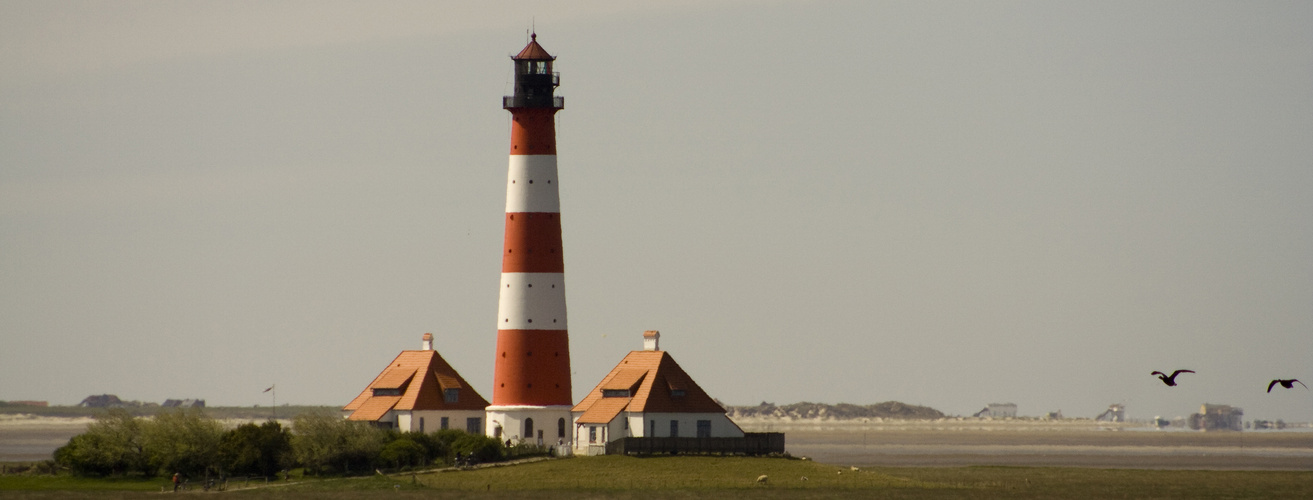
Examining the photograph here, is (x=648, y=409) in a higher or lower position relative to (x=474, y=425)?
higher

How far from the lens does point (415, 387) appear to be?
8819cm

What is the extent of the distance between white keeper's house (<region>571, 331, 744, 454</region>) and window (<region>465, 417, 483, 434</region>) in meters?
5.68

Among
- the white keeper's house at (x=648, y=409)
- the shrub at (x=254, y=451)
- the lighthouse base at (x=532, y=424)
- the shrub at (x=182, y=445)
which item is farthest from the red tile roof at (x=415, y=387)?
the shrub at (x=182, y=445)

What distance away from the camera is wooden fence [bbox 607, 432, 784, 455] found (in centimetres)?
8238

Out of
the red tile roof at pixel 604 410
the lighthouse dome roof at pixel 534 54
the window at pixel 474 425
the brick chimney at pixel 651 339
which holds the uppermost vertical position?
the lighthouse dome roof at pixel 534 54

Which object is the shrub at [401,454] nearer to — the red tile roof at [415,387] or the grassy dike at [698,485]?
the grassy dike at [698,485]

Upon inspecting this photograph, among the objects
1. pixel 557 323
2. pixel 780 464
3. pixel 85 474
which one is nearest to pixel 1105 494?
pixel 780 464

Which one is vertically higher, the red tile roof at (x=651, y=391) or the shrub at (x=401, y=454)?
the red tile roof at (x=651, y=391)

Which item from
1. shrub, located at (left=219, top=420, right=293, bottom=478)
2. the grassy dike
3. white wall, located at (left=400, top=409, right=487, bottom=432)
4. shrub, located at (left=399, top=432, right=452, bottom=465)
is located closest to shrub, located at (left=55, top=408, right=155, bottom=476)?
the grassy dike

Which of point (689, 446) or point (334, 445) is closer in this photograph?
point (334, 445)

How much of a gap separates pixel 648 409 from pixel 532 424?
17.7 ft

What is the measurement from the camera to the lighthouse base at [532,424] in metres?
82.8

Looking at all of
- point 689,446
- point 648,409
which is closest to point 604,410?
point 648,409

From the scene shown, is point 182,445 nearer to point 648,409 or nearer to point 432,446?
point 432,446
